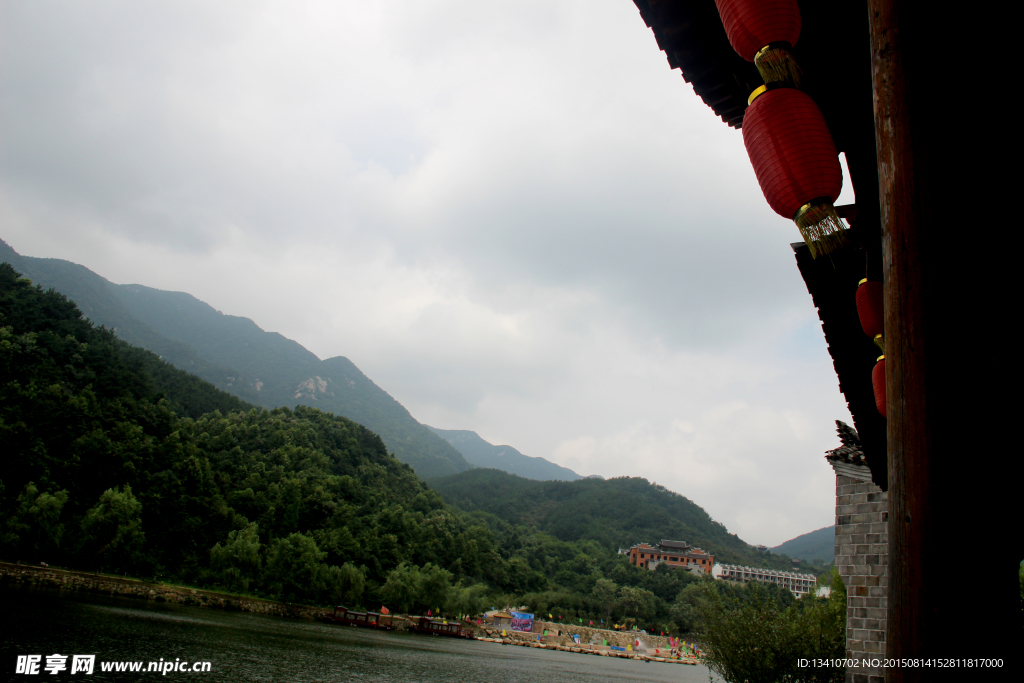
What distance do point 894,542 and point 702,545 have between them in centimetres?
10658

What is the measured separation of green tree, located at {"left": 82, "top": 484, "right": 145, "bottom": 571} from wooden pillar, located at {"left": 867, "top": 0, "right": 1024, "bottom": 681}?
3556cm

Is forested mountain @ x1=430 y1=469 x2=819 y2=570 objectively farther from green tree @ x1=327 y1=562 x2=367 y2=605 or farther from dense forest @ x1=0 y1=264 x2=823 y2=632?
green tree @ x1=327 y1=562 x2=367 y2=605

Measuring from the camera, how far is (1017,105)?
237 centimetres

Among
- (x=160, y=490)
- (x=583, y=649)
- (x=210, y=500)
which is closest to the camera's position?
(x=160, y=490)

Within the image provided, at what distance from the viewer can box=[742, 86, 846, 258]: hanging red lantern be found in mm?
2520

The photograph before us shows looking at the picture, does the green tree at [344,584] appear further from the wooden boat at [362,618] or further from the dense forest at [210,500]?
the wooden boat at [362,618]

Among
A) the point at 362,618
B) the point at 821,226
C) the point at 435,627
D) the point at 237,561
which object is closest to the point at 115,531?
the point at 237,561

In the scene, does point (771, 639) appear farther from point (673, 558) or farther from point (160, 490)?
point (673, 558)

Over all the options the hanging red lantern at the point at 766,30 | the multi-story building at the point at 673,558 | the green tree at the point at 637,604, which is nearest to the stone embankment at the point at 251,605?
the green tree at the point at 637,604


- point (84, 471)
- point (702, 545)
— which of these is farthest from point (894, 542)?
point (702, 545)

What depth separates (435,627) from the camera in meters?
39.9

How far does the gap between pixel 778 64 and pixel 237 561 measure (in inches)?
1569

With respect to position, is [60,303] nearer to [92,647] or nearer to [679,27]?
[92,647]

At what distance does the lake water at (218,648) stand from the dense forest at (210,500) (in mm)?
7429
